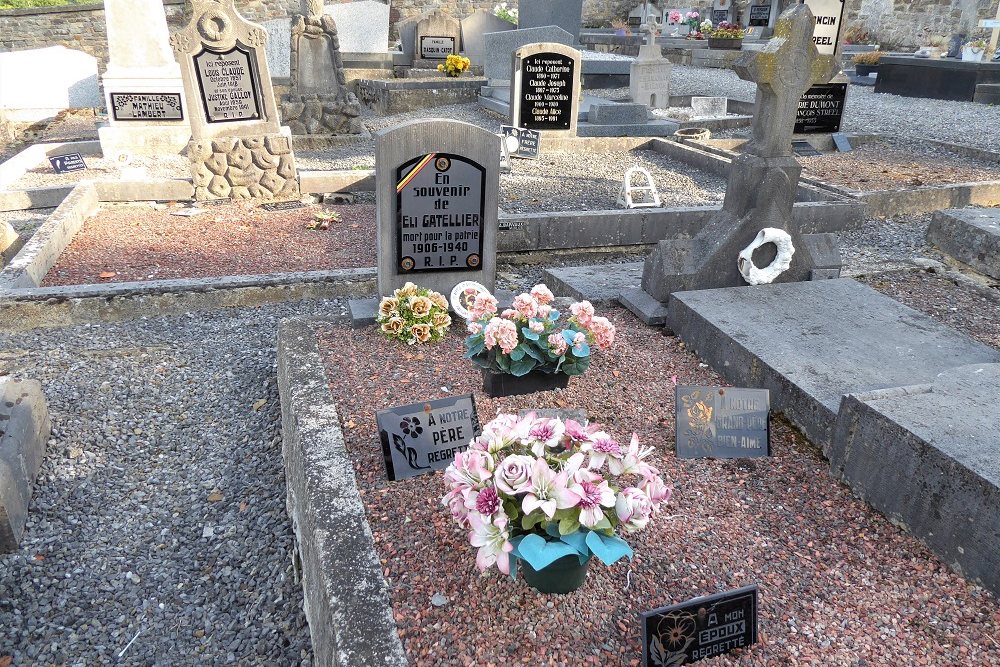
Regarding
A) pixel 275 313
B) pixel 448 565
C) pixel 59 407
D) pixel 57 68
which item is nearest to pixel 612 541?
pixel 448 565

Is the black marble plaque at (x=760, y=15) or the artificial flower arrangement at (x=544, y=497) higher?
the black marble plaque at (x=760, y=15)

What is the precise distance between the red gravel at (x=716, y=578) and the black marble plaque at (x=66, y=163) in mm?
7493

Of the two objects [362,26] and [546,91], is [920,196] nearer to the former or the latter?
[546,91]

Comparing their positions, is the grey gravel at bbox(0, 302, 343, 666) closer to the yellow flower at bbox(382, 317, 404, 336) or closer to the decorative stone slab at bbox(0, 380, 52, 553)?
the decorative stone slab at bbox(0, 380, 52, 553)

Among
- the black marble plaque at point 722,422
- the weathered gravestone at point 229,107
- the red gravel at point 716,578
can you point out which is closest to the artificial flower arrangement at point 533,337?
the red gravel at point 716,578

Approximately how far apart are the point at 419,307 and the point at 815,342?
2.30 meters

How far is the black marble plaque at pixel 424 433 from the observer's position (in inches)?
119

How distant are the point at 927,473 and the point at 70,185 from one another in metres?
8.89

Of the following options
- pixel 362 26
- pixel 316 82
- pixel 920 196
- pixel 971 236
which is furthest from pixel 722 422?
pixel 362 26

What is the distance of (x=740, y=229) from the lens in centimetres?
476

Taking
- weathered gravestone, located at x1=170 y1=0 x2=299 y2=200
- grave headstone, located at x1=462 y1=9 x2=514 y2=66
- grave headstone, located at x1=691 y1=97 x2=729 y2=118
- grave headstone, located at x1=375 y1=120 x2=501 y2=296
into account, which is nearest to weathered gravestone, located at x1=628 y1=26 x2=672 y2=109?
grave headstone, located at x1=691 y1=97 x2=729 y2=118

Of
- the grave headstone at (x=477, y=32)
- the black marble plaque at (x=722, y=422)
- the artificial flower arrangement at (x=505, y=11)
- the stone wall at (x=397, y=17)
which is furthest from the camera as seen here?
the artificial flower arrangement at (x=505, y=11)

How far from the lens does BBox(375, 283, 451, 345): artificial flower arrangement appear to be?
14.0ft

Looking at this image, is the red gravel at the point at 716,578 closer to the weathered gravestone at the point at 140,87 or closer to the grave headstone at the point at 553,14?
the weathered gravestone at the point at 140,87
